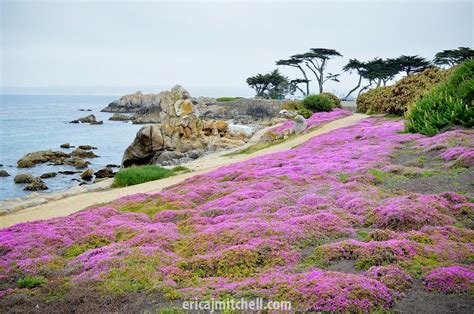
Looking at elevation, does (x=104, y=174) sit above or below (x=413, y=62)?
below

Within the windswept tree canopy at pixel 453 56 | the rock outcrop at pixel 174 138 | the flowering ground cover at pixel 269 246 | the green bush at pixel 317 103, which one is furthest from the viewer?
the windswept tree canopy at pixel 453 56

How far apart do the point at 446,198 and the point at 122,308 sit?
25.3ft

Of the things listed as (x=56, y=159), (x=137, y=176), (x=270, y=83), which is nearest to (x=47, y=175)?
(x=56, y=159)

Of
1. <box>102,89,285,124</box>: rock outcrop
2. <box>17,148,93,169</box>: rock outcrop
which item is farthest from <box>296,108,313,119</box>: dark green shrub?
<box>102,89,285,124</box>: rock outcrop

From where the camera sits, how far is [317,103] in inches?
1881

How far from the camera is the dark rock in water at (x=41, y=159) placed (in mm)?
39719

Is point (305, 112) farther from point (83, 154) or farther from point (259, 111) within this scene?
point (259, 111)

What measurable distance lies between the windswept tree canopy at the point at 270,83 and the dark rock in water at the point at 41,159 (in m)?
60.4

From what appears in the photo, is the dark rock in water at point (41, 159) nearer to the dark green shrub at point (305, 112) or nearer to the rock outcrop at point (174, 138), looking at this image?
the rock outcrop at point (174, 138)

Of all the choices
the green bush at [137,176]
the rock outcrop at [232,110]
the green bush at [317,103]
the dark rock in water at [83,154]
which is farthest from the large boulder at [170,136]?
the rock outcrop at [232,110]

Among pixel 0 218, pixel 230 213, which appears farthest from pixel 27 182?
pixel 230 213

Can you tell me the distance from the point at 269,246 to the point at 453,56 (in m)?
65.5

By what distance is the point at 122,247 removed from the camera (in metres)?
8.94

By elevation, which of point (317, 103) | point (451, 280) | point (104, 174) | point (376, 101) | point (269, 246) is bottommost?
point (104, 174)
